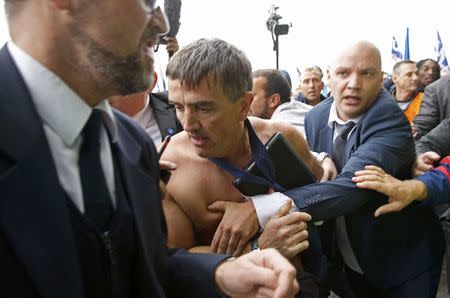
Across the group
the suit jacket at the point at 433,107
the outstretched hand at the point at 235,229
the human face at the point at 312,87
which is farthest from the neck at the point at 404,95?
the outstretched hand at the point at 235,229

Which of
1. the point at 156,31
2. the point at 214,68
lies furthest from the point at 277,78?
the point at 156,31

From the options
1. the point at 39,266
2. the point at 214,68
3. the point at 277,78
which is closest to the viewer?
the point at 39,266

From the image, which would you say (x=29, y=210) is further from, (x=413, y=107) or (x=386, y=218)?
(x=413, y=107)

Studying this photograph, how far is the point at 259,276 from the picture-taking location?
0.95 metres

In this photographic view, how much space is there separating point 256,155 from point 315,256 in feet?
1.51

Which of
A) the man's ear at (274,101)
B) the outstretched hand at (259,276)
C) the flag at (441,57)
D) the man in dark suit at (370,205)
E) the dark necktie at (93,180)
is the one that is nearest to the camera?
the dark necktie at (93,180)

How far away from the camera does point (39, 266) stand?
0.68 m

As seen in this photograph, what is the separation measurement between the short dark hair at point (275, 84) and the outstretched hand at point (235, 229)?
1.87 meters

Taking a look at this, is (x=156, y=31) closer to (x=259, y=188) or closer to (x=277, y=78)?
(x=259, y=188)

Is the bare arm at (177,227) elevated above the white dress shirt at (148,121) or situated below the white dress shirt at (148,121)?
below

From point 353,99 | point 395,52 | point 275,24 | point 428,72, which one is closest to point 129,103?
point 353,99

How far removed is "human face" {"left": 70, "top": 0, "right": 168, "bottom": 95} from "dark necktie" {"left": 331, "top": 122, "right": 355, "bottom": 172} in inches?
53.4

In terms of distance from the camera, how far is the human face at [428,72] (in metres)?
5.72

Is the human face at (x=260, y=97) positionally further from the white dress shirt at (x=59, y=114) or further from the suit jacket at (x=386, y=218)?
the white dress shirt at (x=59, y=114)
